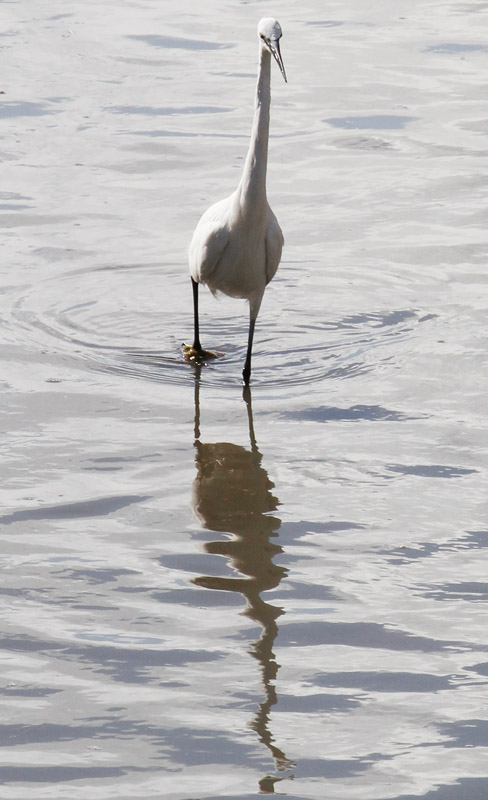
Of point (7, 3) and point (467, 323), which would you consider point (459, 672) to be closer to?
point (467, 323)

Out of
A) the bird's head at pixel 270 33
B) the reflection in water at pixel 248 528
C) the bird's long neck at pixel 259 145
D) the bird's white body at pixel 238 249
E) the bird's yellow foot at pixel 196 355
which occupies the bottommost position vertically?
the reflection in water at pixel 248 528

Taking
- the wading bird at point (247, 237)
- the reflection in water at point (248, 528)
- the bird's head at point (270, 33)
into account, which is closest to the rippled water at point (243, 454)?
the reflection in water at point (248, 528)

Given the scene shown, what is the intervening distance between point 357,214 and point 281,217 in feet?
1.97

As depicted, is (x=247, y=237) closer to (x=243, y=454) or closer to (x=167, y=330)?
(x=167, y=330)

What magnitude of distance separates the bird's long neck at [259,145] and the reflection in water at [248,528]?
3.74 feet

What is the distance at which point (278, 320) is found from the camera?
8383 mm

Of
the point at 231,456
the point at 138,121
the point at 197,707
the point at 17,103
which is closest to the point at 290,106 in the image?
the point at 138,121

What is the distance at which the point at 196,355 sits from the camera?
306 inches

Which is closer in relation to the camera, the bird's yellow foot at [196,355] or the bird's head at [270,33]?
the bird's head at [270,33]

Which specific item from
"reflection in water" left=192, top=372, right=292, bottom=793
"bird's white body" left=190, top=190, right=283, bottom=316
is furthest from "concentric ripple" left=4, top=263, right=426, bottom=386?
"reflection in water" left=192, top=372, right=292, bottom=793

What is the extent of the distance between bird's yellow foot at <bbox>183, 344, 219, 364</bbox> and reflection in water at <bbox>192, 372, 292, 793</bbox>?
656 mm

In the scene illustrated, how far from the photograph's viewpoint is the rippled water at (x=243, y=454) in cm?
422

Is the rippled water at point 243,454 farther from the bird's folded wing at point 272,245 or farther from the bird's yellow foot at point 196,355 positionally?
the bird's folded wing at point 272,245

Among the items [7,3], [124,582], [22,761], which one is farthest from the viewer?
[7,3]
